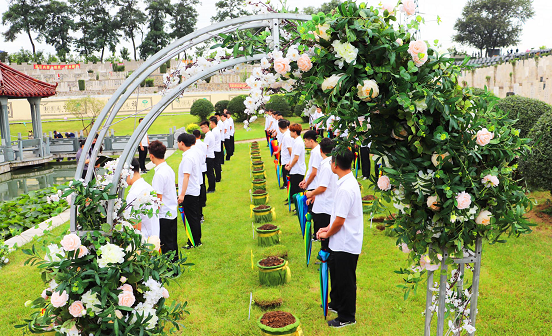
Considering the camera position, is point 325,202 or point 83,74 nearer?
point 325,202

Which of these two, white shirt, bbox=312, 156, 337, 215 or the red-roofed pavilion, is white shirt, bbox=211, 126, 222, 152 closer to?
white shirt, bbox=312, 156, 337, 215

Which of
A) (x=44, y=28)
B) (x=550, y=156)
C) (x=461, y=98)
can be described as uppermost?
(x=44, y=28)

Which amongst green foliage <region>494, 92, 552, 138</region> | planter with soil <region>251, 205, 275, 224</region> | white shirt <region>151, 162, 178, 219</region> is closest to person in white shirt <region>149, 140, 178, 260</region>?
white shirt <region>151, 162, 178, 219</region>

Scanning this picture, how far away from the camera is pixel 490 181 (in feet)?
9.52

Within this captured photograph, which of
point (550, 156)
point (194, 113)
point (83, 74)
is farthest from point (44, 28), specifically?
point (550, 156)

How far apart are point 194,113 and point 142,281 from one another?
27.4 metres

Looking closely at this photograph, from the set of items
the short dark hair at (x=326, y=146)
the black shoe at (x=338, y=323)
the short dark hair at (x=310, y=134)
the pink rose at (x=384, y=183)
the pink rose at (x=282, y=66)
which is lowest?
the black shoe at (x=338, y=323)

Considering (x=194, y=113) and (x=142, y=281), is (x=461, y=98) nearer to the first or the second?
(x=142, y=281)

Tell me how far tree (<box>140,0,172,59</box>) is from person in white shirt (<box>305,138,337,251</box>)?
51.9m

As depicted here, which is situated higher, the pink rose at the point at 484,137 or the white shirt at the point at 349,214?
the pink rose at the point at 484,137

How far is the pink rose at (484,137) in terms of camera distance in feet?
9.20

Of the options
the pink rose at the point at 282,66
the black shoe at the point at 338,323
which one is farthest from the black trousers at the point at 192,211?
the pink rose at the point at 282,66

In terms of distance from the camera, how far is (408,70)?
104 inches

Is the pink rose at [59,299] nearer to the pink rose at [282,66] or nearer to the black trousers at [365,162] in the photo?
the pink rose at [282,66]
